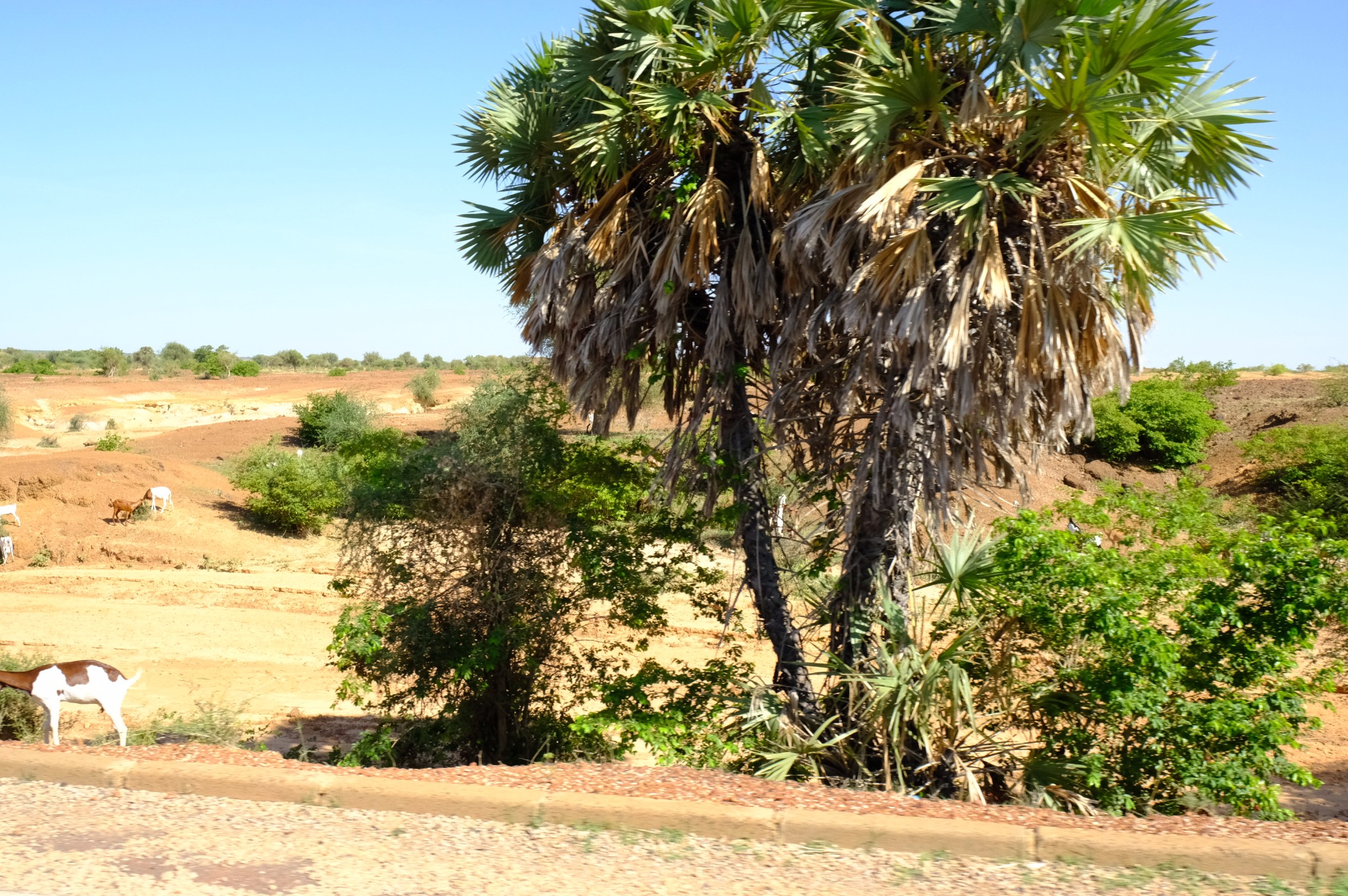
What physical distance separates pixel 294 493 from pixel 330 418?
389 inches

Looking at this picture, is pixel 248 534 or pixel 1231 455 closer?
pixel 248 534

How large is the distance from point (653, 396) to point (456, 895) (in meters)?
6.59

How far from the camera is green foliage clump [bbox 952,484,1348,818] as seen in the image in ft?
23.3

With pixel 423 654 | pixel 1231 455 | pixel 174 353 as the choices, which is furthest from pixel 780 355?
pixel 174 353

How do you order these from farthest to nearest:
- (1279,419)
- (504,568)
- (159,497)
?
(1279,419), (159,497), (504,568)

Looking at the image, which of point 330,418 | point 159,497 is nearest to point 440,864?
point 159,497

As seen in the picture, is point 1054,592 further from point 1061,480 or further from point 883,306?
point 1061,480

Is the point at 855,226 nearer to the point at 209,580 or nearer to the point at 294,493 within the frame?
the point at 209,580

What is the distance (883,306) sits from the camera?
7.21 m

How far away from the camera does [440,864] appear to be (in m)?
4.74

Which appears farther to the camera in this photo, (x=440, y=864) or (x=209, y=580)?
(x=209, y=580)

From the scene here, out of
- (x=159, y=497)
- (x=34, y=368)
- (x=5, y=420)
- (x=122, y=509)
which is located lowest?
(x=122, y=509)

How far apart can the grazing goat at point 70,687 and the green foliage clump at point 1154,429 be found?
2496cm

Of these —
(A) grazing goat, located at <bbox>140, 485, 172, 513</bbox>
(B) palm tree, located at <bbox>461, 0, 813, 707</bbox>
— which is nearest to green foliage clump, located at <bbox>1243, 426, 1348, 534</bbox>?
(B) palm tree, located at <bbox>461, 0, 813, 707</bbox>
